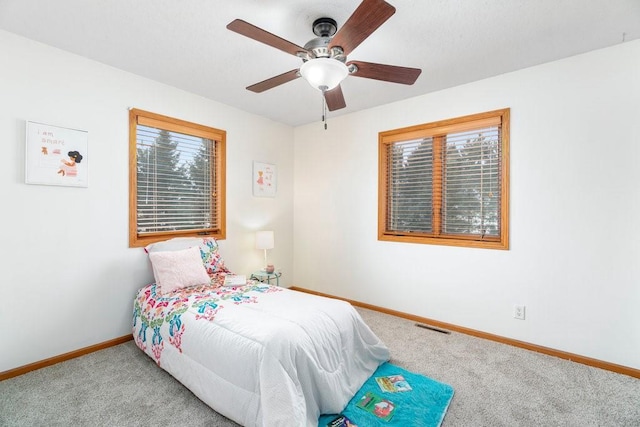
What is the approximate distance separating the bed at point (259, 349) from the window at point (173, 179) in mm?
763

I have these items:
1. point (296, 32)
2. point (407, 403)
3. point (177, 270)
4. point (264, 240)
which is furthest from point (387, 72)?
point (264, 240)

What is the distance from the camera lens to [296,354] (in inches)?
69.6

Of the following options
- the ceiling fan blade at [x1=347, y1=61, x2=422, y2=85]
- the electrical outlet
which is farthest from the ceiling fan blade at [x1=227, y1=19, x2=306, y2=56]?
the electrical outlet

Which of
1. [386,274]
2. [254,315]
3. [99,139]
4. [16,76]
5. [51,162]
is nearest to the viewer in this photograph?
[254,315]

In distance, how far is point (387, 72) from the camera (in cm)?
208

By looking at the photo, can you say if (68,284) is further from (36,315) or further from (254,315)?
(254,315)

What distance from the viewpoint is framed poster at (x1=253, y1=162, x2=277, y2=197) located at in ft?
13.5

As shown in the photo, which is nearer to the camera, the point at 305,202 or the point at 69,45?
the point at 69,45

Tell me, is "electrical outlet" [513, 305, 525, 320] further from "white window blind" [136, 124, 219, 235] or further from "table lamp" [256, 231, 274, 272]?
"white window blind" [136, 124, 219, 235]

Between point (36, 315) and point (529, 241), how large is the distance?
428 cm

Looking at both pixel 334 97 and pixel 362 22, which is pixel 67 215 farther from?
pixel 362 22

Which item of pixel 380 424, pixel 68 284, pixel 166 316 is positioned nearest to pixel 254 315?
pixel 166 316

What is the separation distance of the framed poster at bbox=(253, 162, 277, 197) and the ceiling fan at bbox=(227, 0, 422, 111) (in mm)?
1837


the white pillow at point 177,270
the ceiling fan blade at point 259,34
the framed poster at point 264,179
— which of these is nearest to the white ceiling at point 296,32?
the ceiling fan blade at point 259,34
